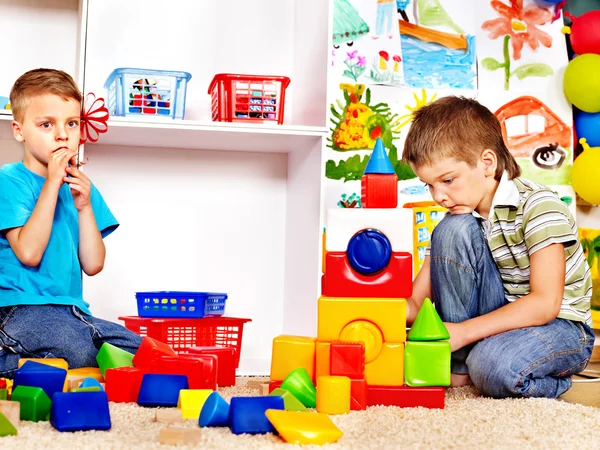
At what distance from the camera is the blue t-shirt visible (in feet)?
4.44

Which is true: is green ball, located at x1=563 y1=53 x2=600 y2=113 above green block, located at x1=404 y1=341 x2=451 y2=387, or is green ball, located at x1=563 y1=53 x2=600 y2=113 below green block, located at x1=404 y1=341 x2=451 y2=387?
above

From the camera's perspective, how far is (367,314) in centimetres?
111

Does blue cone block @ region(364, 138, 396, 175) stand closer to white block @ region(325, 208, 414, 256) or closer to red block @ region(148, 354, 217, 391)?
white block @ region(325, 208, 414, 256)

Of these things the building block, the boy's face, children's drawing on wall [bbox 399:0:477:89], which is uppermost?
children's drawing on wall [bbox 399:0:477:89]

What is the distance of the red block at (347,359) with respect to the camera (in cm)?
105

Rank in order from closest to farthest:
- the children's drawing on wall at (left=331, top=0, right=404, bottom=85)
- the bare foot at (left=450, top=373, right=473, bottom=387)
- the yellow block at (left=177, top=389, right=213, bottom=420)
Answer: the yellow block at (left=177, top=389, right=213, bottom=420)
the bare foot at (left=450, top=373, right=473, bottom=387)
the children's drawing on wall at (left=331, top=0, right=404, bottom=85)

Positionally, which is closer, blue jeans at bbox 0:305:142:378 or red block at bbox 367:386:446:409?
red block at bbox 367:386:446:409

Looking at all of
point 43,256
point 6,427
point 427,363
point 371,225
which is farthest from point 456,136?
point 6,427

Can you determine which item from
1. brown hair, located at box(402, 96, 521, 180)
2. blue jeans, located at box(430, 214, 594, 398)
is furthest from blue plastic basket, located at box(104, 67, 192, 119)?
blue jeans, located at box(430, 214, 594, 398)

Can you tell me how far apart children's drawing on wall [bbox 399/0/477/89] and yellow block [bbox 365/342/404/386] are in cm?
106

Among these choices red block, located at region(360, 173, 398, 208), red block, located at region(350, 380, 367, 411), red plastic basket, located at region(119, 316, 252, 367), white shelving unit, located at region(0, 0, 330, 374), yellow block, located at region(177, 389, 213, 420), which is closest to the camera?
yellow block, located at region(177, 389, 213, 420)

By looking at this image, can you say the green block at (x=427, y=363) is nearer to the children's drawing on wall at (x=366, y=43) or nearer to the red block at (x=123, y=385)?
the red block at (x=123, y=385)

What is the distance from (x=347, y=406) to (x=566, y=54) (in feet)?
4.74

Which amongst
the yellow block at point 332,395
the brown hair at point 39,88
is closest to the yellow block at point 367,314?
the yellow block at point 332,395
